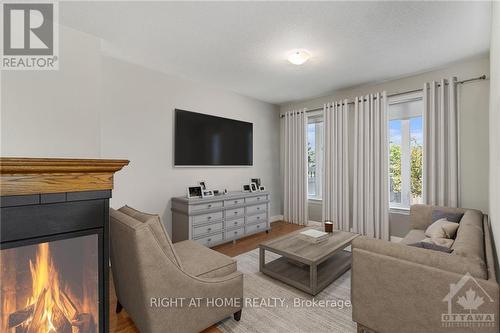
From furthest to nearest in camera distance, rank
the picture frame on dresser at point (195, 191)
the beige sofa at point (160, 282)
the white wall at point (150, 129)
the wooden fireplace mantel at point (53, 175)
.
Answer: the picture frame on dresser at point (195, 191)
the white wall at point (150, 129)
the beige sofa at point (160, 282)
the wooden fireplace mantel at point (53, 175)

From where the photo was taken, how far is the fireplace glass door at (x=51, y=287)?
3.96ft

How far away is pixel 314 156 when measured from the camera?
492 centimetres

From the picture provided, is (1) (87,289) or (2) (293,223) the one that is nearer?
(1) (87,289)

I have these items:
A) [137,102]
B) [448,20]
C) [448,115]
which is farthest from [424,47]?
[137,102]

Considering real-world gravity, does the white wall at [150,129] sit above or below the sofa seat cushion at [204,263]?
above

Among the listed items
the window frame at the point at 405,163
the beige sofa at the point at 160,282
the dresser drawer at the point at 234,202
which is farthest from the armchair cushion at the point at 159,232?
the window frame at the point at 405,163

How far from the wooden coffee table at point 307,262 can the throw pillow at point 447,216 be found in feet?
3.51

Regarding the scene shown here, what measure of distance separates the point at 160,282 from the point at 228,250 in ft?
6.86

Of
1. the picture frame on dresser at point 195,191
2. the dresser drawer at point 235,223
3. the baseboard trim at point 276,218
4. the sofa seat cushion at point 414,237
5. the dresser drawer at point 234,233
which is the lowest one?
the baseboard trim at point 276,218

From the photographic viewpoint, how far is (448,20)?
2176 millimetres

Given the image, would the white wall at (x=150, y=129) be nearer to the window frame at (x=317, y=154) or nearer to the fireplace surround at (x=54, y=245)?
the window frame at (x=317, y=154)

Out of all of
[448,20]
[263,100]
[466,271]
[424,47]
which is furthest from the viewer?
[263,100]

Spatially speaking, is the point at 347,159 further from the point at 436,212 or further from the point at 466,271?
the point at 466,271

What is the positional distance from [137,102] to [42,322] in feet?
8.42
